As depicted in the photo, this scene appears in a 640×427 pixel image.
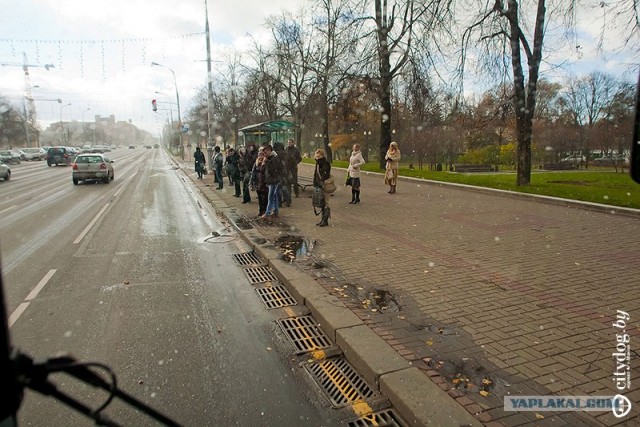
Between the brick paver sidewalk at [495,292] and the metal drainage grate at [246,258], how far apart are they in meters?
0.97

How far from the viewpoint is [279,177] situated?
10.6 metres

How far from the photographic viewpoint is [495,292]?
5309mm

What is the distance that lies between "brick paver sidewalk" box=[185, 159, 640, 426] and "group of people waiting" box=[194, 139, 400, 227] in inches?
31.8

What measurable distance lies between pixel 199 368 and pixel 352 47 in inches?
826

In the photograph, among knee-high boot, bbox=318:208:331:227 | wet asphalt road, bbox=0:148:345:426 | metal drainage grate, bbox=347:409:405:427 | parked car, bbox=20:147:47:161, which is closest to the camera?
metal drainage grate, bbox=347:409:405:427

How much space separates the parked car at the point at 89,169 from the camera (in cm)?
2141

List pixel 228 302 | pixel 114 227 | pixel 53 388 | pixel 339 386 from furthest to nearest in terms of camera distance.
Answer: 1. pixel 114 227
2. pixel 228 302
3. pixel 339 386
4. pixel 53 388

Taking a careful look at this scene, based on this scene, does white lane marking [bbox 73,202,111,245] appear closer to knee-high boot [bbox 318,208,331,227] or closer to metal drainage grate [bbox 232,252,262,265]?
metal drainage grate [bbox 232,252,262,265]

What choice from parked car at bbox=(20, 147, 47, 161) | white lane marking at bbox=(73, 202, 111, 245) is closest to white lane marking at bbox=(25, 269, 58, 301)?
white lane marking at bbox=(73, 202, 111, 245)

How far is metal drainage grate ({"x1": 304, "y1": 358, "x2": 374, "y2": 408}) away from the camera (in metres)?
3.43

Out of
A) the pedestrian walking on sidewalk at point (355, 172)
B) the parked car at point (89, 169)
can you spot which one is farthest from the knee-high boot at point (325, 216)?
the parked car at point (89, 169)

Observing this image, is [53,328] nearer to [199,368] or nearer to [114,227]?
[199,368]

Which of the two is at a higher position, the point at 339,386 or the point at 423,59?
the point at 423,59

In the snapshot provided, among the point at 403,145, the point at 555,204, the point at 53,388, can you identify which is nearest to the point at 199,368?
the point at 53,388
